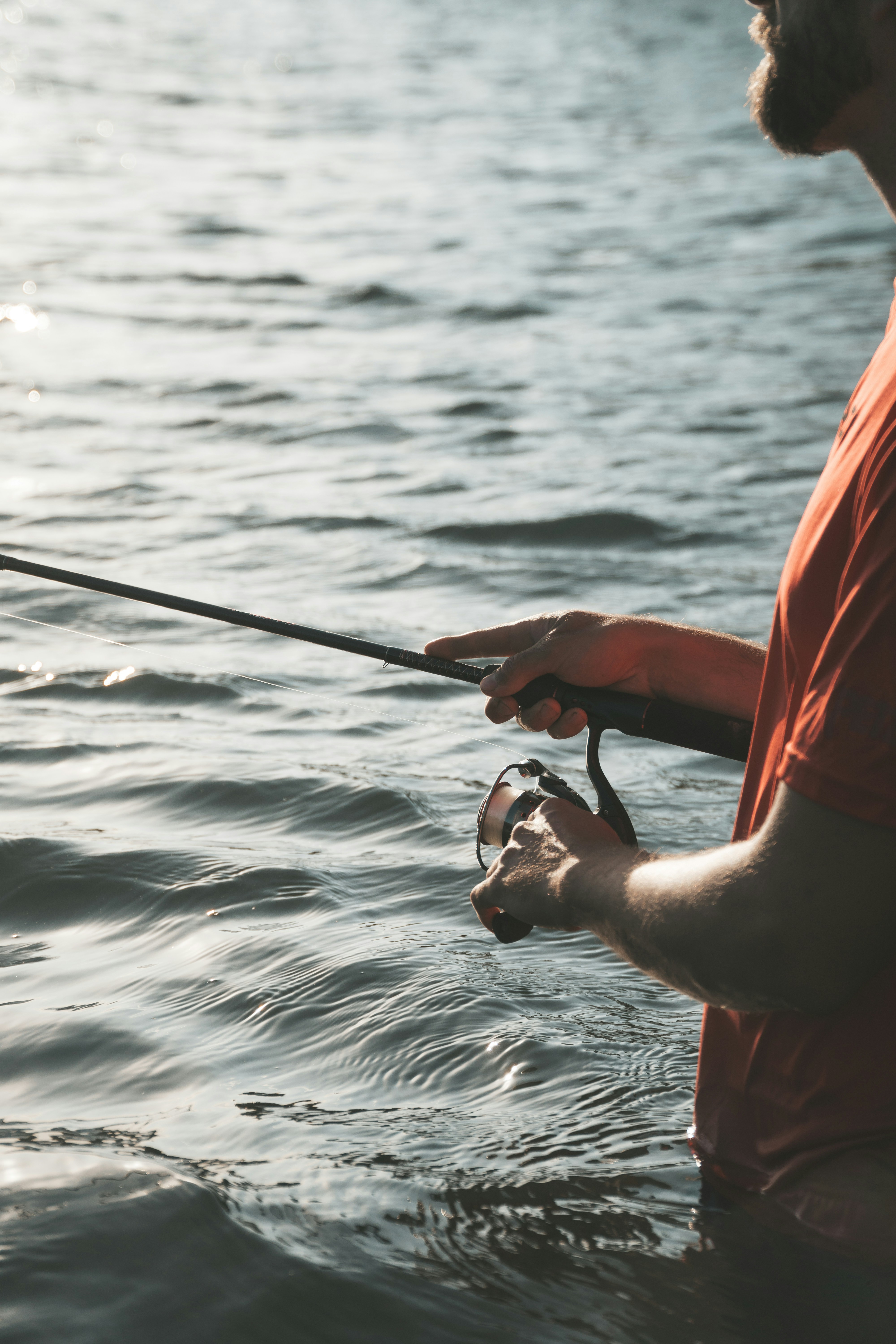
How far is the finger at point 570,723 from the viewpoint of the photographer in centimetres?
235

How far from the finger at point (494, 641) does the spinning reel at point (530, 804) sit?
0.18 m

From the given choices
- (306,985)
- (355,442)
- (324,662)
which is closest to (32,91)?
(355,442)

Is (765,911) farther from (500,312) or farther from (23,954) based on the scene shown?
(500,312)

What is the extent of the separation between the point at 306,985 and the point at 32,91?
77.4 ft

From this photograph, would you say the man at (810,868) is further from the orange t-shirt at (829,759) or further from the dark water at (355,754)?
the dark water at (355,754)

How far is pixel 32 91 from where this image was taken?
23.6 m

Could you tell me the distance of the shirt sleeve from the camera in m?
1.44

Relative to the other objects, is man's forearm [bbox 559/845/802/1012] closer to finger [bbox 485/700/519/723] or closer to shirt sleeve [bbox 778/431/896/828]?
shirt sleeve [bbox 778/431/896/828]

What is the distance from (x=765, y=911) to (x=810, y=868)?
0.24ft

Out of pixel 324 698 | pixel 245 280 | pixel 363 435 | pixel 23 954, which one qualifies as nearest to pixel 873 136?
pixel 23 954

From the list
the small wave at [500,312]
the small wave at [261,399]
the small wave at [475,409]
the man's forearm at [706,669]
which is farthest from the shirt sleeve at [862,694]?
the small wave at [500,312]

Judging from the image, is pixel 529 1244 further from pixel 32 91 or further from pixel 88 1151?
pixel 32 91

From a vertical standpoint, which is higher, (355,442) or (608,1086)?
(355,442)

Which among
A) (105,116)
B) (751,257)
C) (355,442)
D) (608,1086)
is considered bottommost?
(608,1086)
